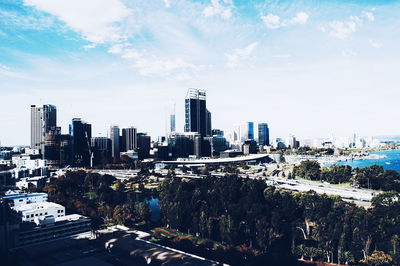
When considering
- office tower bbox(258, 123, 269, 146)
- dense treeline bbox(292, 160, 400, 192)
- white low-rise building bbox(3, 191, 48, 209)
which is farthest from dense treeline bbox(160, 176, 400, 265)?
office tower bbox(258, 123, 269, 146)

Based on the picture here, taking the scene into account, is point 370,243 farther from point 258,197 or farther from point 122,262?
point 122,262

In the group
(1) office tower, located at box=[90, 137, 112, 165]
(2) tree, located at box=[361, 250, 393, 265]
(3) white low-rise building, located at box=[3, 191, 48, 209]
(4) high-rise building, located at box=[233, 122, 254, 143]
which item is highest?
(4) high-rise building, located at box=[233, 122, 254, 143]

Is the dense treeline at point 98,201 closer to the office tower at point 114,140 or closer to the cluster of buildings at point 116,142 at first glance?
the cluster of buildings at point 116,142

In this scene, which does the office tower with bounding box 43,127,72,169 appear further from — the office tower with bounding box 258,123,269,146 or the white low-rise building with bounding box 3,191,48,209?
the office tower with bounding box 258,123,269,146

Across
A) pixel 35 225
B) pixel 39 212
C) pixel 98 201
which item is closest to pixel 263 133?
pixel 98 201

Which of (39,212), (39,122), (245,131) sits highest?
(39,122)

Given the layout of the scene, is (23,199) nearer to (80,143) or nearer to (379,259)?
(379,259)
